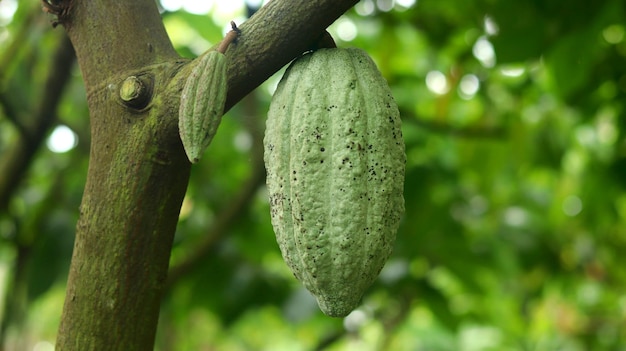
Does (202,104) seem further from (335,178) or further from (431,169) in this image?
(431,169)

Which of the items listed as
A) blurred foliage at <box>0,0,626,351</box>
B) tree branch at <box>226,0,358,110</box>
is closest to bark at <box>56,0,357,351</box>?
tree branch at <box>226,0,358,110</box>

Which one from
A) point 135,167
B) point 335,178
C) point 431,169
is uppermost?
point 135,167

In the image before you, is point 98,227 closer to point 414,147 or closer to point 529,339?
point 414,147

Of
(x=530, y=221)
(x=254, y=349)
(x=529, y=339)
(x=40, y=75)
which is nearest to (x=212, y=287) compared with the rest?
(x=40, y=75)

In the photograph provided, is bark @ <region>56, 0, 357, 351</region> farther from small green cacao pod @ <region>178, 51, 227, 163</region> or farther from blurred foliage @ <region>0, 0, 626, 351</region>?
blurred foliage @ <region>0, 0, 626, 351</region>

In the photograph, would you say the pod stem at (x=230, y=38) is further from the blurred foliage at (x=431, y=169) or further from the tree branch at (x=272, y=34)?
the blurred foliage at (x=431, y=169)

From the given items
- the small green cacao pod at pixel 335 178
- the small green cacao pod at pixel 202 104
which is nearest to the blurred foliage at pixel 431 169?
the small green cacao pod at pixel 335 178

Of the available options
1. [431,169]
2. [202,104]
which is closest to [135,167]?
[202,104]
